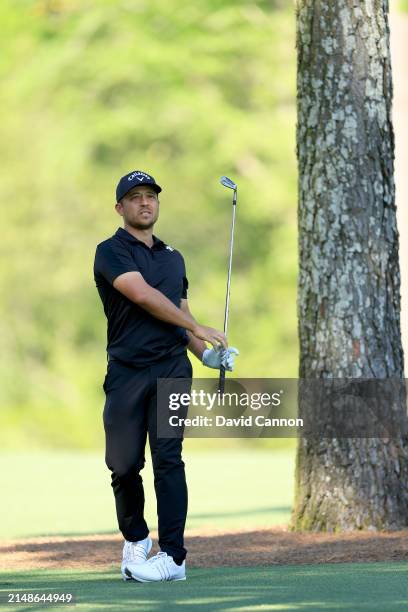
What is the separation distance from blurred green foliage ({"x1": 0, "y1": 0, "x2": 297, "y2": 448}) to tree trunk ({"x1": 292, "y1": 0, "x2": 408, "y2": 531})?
2186 centimetres

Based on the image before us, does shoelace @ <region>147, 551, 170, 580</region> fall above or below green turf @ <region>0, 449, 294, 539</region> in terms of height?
below

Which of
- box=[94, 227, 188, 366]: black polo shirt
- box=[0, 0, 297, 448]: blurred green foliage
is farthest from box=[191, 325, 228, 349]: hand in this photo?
box=[0, 0, 297, 448]: blurred green foliage

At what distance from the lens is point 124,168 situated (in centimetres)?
3362

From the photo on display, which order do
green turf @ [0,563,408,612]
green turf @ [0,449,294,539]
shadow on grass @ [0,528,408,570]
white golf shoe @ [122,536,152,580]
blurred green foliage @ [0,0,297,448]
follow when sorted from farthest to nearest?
blurred green foliage @ [0,0,297,448] → green turf @ [0,449,294,539] → shadow on grass @ [0,528,408,570] → white golf shoe @ [122,536,152,580] → green turf @ [0,563,408,612]

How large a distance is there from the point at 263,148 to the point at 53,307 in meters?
6.42

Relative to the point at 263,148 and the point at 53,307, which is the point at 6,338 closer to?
the point at 53,307

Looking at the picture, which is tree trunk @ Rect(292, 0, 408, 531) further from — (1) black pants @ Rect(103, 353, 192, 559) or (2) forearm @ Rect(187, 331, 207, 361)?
(1) black pants @ Rect(103, 353, 192, 559)

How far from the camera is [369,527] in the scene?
9.05 meters

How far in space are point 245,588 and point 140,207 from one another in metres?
2.03

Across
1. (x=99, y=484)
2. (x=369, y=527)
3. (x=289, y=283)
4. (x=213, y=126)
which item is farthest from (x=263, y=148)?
(x=369, y=527)

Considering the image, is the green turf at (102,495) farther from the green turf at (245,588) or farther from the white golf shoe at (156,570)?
the white golf shoe at (156,570)

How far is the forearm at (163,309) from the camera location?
7074 mm

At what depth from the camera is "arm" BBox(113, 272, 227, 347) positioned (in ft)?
23.2

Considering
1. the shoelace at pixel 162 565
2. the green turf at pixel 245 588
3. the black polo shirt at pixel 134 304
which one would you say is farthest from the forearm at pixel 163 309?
the green turf at pixel 245 588
